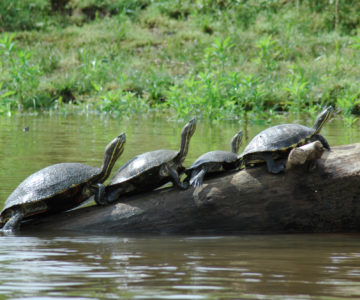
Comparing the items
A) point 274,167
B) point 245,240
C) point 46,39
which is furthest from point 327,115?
point 46,39

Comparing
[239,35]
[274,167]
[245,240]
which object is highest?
[239,35]

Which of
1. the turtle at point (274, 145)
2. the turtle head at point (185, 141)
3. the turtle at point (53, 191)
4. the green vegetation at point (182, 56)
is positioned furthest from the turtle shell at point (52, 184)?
the green vegetation at point (182, 56)

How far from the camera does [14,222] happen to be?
4.57 m

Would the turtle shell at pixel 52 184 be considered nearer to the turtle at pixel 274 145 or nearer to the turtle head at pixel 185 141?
the turtle head at pixel 185 141

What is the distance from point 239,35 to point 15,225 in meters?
15.6

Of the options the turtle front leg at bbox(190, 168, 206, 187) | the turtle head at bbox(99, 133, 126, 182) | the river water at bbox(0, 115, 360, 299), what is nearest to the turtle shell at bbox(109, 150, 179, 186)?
the turtle head at bbox(99, 133, 126, 182)

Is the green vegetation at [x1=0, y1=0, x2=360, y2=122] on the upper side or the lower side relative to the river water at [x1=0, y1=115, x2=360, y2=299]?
upper

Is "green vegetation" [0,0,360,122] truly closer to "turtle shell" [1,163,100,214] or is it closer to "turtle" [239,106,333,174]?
"turtle" [239,106,333,174]

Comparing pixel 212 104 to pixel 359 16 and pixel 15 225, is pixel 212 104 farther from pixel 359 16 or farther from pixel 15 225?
pixel 359 16

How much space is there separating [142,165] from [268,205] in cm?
94

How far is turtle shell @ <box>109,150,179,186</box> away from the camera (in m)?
4.62

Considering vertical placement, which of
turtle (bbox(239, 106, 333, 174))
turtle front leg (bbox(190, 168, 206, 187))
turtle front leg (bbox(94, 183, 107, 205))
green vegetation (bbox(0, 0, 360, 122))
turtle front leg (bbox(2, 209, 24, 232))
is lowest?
turtle front leg (bbox(2, 209, 24, 232))

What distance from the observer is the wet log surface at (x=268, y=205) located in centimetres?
446

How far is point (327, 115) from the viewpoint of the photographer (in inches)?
207
